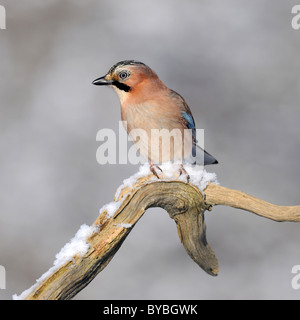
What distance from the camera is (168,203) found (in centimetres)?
342

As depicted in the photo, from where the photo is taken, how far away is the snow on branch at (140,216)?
3.06 meters

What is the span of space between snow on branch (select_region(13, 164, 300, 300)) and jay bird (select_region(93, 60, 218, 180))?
0.14 m

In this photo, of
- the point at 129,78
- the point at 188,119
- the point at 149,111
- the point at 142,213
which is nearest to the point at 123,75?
the point at 129,78

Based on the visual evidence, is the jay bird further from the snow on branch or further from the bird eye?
the snow on branch

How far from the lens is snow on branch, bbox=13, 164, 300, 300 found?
3.06 meters

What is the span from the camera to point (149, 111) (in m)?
3.48

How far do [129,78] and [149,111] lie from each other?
27 cm

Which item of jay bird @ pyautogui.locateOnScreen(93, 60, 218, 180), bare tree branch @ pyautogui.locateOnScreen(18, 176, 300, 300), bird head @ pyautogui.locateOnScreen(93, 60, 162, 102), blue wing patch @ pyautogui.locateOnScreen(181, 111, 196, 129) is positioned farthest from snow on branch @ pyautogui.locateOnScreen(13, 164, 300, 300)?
bird head @ pyautogui.locateOnScreen(93, 60, 162, 102)

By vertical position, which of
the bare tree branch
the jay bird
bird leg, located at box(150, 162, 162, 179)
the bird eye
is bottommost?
the bare tree branch

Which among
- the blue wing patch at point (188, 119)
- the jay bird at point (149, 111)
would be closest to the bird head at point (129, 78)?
the jay bird at point (149, 111)

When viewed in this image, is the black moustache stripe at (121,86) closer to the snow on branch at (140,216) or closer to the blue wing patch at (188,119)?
the blue wing patch at (188,119)

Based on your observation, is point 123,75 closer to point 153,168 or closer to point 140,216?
point 153,168
